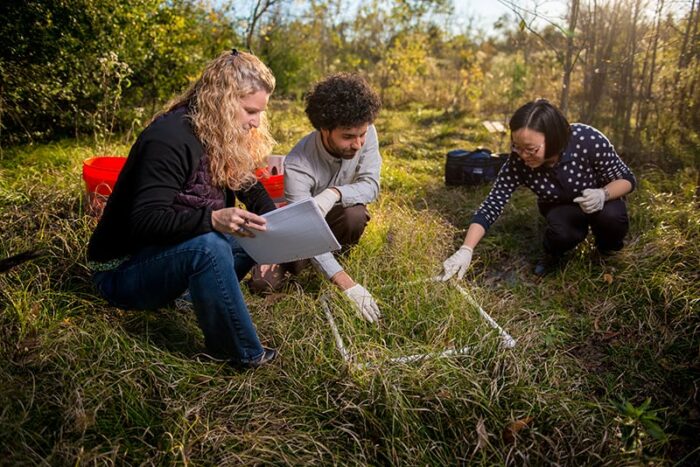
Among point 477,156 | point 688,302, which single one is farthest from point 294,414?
point 477,156

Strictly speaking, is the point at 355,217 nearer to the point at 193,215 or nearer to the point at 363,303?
the point at 363,303

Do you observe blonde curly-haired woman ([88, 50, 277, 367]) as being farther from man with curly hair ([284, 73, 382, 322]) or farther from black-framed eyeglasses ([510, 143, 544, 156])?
black-framed eyeglasses ([510, 143, 544, 156])

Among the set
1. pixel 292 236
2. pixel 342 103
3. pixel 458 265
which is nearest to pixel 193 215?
A: pixel 292 236

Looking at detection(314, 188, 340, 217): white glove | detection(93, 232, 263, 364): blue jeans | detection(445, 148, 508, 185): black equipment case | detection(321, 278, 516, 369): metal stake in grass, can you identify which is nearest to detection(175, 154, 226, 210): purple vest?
detection(93, 232, 263, 364): blue jeans

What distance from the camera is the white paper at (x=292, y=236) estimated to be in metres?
1.93

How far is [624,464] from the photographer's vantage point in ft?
5.06

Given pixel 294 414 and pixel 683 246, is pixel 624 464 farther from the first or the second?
pixel 683 246

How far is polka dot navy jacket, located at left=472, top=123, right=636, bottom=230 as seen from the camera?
2.62 metres

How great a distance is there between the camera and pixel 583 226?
2.72 metres

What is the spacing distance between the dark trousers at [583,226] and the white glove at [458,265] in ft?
1.62

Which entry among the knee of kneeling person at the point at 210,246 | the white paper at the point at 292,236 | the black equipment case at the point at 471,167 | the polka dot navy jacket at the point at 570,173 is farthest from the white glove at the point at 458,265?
the black equipment case at the point at 471,167

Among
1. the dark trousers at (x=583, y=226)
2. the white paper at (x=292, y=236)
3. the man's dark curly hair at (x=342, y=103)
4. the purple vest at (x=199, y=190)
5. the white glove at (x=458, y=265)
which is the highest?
the man's dark curly hair at (x=342, y=103)

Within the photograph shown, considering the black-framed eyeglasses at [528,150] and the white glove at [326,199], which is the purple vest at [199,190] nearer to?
the white glove at [326,199]

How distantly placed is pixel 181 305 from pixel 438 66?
8.89m
